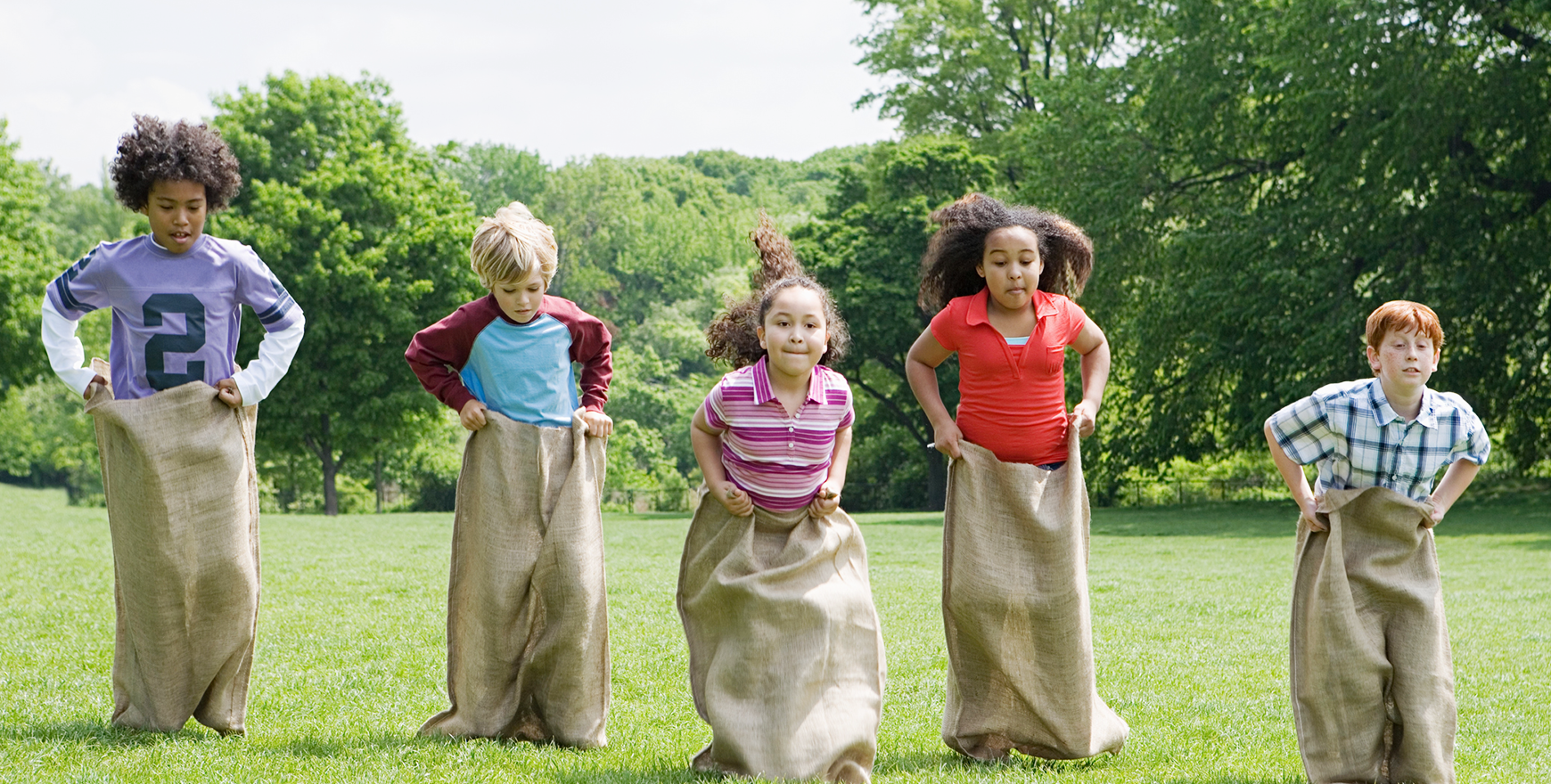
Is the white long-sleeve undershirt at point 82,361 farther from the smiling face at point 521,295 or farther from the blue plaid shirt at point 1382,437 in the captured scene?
the blue plaid shirt at point 1382,437

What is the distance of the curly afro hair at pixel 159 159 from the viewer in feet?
17.7

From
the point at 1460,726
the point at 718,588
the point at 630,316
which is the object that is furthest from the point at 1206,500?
the point at 630,316

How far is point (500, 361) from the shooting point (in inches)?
212

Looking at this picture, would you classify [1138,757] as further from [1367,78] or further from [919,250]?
[919,250]

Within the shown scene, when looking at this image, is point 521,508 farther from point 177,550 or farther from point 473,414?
point 177,550

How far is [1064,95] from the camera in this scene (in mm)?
31516

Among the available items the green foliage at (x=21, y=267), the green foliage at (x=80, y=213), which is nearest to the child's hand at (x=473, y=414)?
the green foliage at (x=21, y=267)

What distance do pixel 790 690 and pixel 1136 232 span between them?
2486 cm

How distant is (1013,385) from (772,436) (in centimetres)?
98

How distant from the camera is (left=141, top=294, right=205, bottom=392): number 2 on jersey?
5.38m

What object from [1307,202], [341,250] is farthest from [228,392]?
[341,250]

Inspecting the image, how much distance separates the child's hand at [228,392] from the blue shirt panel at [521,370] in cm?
93

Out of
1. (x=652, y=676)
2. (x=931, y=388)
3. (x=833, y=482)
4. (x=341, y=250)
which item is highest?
(x=341, y=250)

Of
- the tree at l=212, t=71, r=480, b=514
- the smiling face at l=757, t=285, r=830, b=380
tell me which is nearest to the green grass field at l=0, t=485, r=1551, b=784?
the smiling face at l=757, t=285, r=830, b=380
